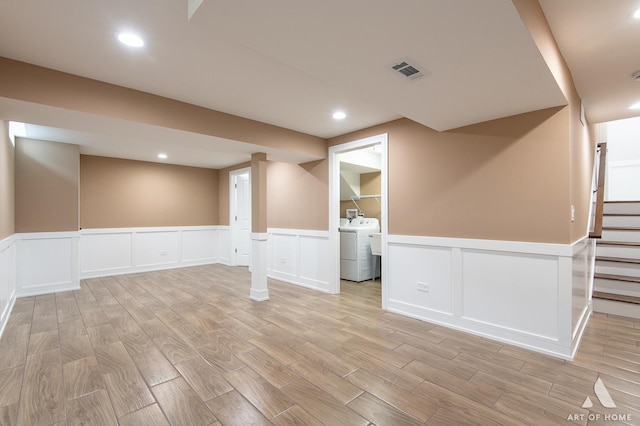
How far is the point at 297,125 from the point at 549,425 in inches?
142

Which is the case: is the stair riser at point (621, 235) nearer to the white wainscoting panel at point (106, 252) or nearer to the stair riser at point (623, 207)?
the stair riser at point (623, 207)

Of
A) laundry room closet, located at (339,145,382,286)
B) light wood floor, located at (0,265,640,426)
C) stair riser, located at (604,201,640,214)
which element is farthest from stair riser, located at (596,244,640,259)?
laundry room closet, located at (339,145,382,286)

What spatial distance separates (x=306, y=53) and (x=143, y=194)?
5.73 metres

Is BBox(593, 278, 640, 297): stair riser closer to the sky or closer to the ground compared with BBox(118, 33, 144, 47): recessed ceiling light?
closer to the ground

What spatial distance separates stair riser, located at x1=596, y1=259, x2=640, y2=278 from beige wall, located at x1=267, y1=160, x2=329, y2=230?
12.4 ft

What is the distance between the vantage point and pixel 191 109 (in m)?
3.08

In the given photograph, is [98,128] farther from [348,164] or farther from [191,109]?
[348,164]

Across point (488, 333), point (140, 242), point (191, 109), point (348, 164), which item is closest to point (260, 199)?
point (191, 109)

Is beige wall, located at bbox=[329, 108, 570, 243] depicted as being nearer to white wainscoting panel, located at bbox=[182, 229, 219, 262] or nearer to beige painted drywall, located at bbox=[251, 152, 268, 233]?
beige painted drywall, located at bbox=[251, 152, 268, 233]

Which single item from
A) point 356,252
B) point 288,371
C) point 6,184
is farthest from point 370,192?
point 6,184

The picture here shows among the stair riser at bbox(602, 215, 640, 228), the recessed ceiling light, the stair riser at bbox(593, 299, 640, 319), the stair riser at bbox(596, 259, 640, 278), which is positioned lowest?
the stair riser at bbox(593, 299, 640, 319)

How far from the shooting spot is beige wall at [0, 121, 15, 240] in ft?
10.6

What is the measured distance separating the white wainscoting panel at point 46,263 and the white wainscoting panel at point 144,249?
2.93 feet

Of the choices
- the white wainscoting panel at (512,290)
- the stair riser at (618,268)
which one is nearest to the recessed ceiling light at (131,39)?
the white wainscoting panel at (512,290)
